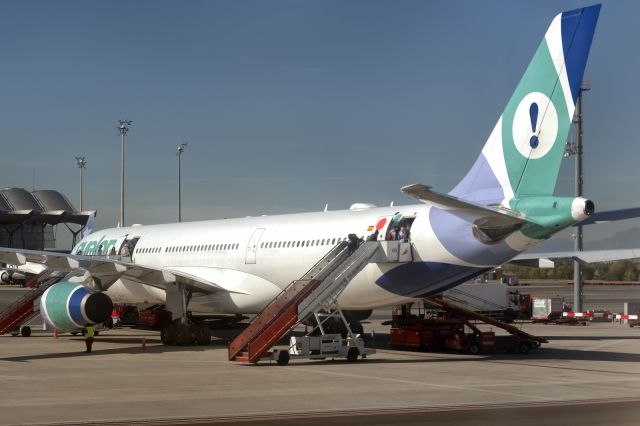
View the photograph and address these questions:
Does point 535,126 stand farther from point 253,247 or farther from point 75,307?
point 75,307

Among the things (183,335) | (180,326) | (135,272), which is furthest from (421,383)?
(135,272)

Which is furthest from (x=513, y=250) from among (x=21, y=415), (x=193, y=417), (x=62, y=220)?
(x=62, y=220)

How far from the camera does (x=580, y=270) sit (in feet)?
150

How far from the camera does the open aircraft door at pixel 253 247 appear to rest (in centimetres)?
→ 3152

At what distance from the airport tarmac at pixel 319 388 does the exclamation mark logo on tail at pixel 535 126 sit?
18.1ft

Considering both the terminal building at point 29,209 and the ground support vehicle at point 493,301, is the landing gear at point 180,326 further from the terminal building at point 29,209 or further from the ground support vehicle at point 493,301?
the terminal building at point 29,209

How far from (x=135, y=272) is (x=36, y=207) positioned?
9896 centimetres

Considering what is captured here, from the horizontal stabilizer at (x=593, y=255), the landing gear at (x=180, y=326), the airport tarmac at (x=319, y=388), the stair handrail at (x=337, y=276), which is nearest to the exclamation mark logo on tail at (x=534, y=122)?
the stair handrail at (x=337, y=276)

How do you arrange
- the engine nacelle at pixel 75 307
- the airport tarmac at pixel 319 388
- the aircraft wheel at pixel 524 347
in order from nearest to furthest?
the airport tarmac at pixel 319 388 < the engine nacelle at pixel 75 307 < the aircraft wheel at pixel 524 347

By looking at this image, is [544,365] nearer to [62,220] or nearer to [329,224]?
[329,224]

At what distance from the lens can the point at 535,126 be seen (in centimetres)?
2422

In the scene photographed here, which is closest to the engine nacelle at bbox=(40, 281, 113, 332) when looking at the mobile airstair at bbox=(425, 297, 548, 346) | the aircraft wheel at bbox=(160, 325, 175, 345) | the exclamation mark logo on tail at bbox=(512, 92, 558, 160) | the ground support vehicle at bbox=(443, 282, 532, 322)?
the aircraft wheel at bbox=(160, 325, 175, 345)

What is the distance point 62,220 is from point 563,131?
8735 centimetres

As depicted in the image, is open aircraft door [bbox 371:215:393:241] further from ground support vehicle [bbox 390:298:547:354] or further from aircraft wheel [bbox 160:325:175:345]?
aircraft wheel [bbox 160:325:175:345]
